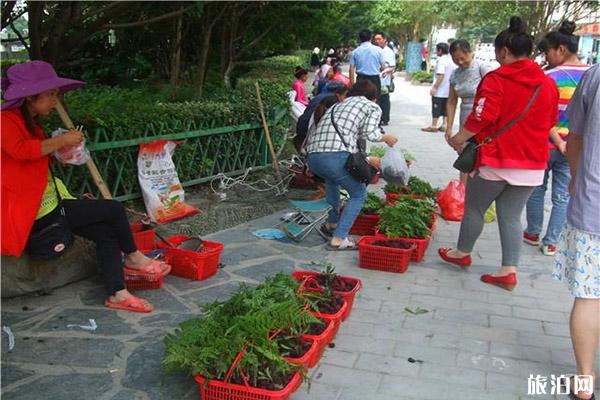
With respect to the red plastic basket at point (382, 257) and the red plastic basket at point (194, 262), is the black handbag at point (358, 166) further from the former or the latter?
the red plastic basket at point (194, 262)

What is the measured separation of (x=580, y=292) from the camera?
9.48ft

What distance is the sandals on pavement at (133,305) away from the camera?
389cm

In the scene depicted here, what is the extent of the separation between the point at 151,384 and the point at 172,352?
368 mm

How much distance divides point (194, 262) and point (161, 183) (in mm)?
1578

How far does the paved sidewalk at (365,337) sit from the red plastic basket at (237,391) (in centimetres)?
27

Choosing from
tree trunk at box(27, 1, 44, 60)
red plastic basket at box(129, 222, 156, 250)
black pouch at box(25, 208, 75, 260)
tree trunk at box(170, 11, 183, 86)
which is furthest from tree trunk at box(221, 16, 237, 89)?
black pouch at box(25, 208, 75, 260)

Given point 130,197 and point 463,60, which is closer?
point 130,197

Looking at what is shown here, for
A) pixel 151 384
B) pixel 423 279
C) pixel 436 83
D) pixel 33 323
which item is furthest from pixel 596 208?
pixel 436 83

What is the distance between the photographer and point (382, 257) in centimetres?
479

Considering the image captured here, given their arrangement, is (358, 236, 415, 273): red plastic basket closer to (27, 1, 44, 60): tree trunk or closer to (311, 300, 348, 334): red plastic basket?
(311, 300, 348, 334): red plastic basket

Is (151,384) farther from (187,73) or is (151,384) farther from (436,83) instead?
(436,83)

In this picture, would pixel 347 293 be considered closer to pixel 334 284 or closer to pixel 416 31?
pixel 334 284

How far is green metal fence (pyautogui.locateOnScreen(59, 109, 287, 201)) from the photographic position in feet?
17.1

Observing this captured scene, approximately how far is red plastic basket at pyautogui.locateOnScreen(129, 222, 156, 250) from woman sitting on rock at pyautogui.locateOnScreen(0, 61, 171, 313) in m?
0.64
